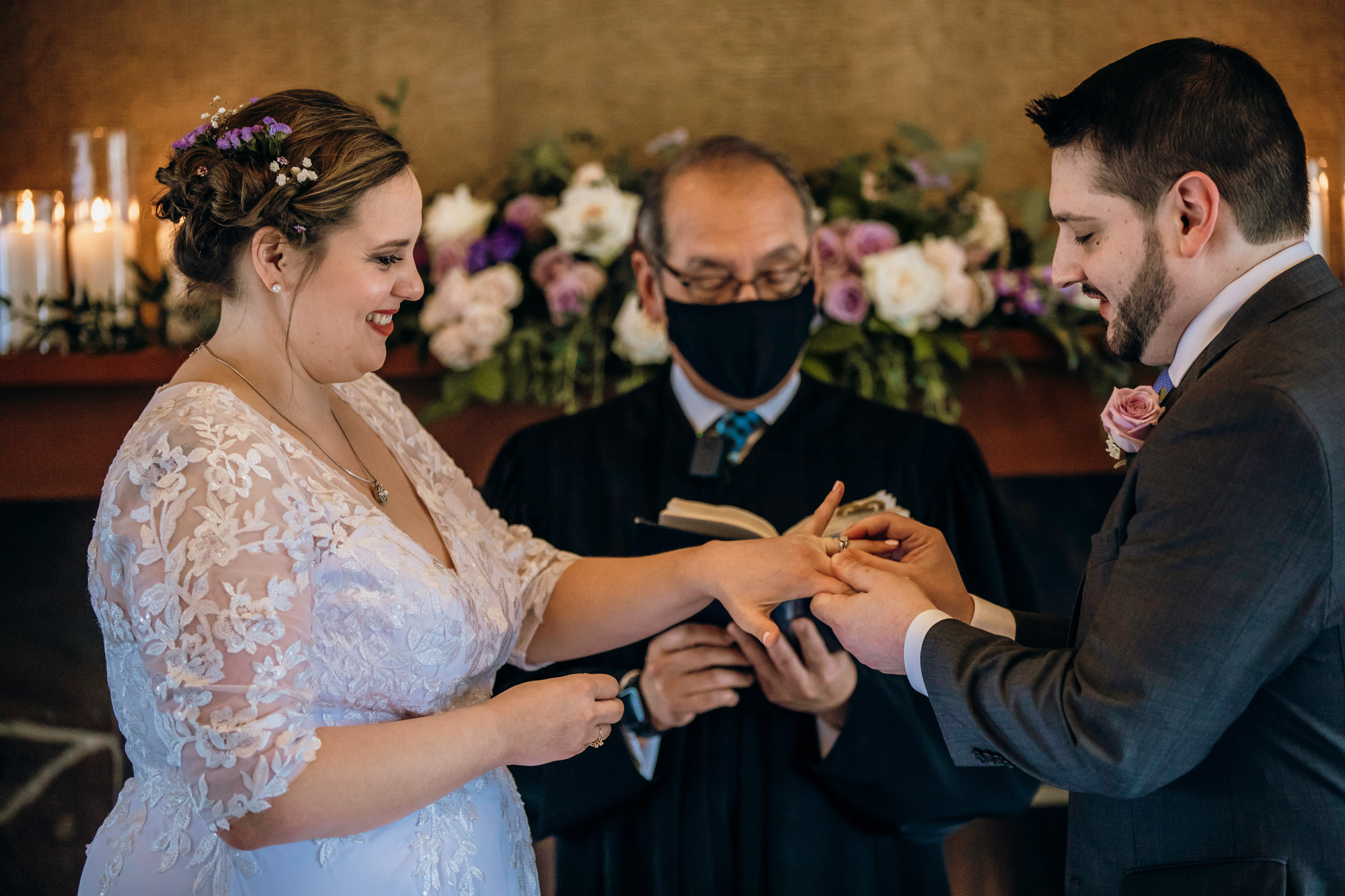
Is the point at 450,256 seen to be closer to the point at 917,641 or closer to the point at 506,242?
the point at 506,242

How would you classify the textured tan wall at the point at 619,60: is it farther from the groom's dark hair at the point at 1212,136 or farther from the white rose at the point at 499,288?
the groom's dark hair at the point at 1212,136

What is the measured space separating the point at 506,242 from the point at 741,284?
0.82 meters

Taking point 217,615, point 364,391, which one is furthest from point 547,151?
point 217,615

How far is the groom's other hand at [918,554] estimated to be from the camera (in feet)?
5.47

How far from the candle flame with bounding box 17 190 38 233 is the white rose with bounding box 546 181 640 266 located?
1362 millimetres

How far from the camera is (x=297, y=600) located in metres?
1.21

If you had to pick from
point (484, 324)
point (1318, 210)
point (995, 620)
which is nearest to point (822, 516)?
point (995, 620)

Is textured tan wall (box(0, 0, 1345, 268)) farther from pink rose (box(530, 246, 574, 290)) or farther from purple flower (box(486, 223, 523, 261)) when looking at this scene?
pink rose (box(530, 246, 574, 290))

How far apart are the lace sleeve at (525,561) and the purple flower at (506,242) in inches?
38.8

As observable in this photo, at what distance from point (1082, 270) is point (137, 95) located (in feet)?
9.25

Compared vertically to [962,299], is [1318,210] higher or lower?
higher

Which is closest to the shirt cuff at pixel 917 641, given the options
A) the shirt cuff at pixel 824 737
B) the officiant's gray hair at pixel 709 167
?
the shirt cuff at pixel 824 737

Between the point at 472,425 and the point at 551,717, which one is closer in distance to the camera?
the point at 551,717

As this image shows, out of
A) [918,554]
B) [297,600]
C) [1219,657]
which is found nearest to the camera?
[1219,657]
